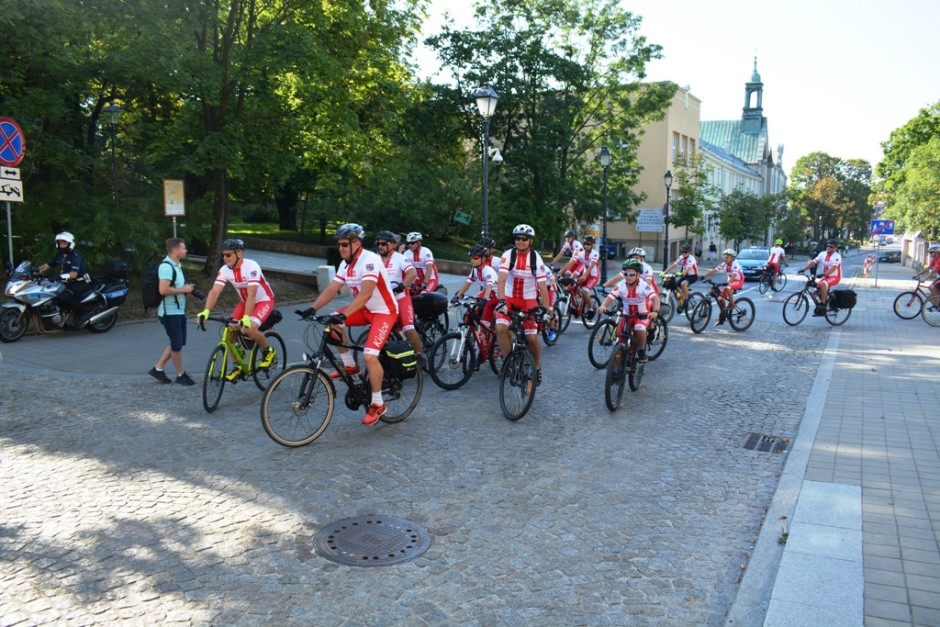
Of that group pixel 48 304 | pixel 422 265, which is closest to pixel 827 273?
pixel 422 265

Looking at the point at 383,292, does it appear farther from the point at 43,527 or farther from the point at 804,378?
the point at 804,378

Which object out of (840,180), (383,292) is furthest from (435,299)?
(840,180)

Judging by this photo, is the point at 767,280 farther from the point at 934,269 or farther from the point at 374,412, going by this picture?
the point at 374,412

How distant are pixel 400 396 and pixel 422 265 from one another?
440cm

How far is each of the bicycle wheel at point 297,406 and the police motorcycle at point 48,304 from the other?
7.13m

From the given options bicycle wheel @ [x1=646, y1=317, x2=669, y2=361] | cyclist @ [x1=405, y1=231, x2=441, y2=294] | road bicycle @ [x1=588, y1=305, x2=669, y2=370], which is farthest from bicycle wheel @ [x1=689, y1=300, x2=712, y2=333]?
cyclist @ [x1=405, y1=231, x2=441, y2=294]

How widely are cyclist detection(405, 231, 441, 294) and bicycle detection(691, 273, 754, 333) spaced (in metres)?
5.80

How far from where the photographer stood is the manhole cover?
4.41 metres

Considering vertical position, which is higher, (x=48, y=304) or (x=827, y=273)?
(x=827, y=273)

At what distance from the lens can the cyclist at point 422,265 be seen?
11.2 meters

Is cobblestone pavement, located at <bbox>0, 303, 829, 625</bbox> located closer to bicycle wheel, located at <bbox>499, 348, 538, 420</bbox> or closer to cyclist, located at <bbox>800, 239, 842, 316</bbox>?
bicycle wheel, located at <bbox>499, 348, 538, 420</bbox>

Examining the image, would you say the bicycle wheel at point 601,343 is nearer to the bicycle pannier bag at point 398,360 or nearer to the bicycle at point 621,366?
the bicycle at point 621,366

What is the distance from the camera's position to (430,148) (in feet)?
108

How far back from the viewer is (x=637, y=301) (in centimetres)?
907
